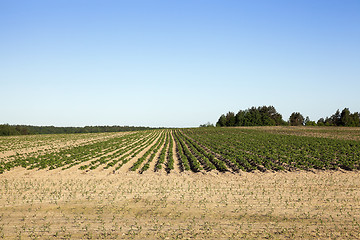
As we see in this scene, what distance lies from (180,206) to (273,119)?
488 ft

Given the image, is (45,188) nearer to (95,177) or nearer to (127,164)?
(95,177)

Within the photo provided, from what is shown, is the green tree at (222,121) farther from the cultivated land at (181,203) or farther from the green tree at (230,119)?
the cultivated land at (181,203)

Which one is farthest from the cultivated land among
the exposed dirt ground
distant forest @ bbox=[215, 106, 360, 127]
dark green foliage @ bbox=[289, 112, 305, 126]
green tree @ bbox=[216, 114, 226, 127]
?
dark green foliage @ bbox=[289, 112, 305, 126]

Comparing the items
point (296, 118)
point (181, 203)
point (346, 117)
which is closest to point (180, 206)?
point (181, 203)

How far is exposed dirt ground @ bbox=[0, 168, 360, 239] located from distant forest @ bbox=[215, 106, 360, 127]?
12707cm

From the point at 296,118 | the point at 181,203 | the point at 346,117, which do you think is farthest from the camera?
the point at 296,118

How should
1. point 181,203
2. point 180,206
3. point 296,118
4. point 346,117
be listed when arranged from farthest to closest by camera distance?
point 296,118 → point 346,117 → point 181,203 → point 180,206

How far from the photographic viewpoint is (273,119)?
15225 centimetres

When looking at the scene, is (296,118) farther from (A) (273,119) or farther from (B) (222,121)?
(B) (222,121)

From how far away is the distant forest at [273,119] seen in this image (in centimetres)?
13212

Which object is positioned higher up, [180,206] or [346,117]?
[346,117]

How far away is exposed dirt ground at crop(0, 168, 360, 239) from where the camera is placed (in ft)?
34.7

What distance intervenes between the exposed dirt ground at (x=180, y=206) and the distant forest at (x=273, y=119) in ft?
417

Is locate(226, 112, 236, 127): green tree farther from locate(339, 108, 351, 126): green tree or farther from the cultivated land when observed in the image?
the cultivated land
